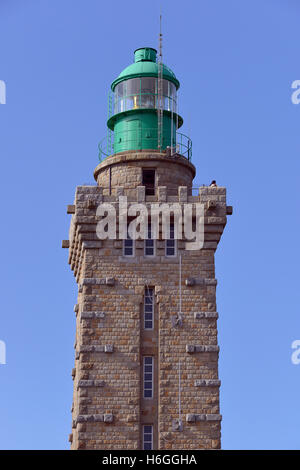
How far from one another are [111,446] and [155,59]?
59.2ft

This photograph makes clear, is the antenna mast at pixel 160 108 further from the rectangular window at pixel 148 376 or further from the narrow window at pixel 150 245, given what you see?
the rectangular window at pixel 148 376

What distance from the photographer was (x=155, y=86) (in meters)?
58.1

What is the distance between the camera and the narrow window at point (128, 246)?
5500 centimetres

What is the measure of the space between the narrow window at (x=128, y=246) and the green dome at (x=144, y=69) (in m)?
7.90

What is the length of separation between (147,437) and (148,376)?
98.9 inches

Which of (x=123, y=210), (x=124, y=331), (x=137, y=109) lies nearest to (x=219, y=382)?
(x=124, y=331)

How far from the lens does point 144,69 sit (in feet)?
191

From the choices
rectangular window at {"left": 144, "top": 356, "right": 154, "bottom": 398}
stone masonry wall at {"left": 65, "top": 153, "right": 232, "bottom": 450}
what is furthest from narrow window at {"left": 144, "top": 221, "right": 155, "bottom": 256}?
rectangular window at {"left": 144, "top": 356, "right": 154, "bottom": 398}

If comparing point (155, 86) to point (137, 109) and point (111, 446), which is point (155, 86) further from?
point (111, 446)

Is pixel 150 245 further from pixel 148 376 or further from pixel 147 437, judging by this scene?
pixel 147 437

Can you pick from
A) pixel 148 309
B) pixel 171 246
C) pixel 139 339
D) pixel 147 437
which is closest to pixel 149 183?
pixel 171 246

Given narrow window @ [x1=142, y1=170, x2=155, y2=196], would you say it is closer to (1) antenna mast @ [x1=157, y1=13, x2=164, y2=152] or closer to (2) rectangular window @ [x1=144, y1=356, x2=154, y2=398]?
(1) antenna mast @ [x1=157, y1=13, x2=164, y2=152]

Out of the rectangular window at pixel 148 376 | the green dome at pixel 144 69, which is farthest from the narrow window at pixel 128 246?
the green dome at pixel 144 69
